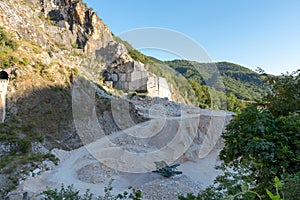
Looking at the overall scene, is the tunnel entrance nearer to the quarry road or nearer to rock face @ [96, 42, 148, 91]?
the quarry road

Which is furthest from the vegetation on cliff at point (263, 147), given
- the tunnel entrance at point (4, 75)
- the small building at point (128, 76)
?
the small building at point (128, 76)

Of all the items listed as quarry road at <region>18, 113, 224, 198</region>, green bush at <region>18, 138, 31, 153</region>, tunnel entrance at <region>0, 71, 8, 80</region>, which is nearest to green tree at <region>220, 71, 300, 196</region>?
quarry road at <region>18, 113, 224, 198</region>

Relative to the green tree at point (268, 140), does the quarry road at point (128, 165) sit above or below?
below

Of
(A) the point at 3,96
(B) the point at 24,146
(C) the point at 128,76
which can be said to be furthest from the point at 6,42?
(C) the point at 128,76

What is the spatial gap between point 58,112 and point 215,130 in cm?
1099

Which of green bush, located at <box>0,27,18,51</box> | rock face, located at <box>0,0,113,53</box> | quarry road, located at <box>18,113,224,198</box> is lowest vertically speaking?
quarry road, located at <box>18,113,224,198</box>

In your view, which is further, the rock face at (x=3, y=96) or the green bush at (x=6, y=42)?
the green bush at (x=6, y=42)

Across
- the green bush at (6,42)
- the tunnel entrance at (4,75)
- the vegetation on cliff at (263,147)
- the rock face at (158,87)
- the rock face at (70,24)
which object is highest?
the rock face at (70,24)

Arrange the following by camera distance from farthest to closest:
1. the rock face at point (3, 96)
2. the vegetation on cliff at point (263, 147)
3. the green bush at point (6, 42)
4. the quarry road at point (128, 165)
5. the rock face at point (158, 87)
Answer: the rock face at point (158, 87) < the green bush at point (6, 42) < the rock face at point (3, 96) < the quarry road at point (128, 165) < the vegetation on cliff at point (263, 147)

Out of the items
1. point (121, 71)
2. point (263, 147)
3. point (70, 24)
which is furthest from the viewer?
point (70, 24)

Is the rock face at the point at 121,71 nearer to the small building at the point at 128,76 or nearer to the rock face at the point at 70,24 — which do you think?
the small building at the point at 128,76

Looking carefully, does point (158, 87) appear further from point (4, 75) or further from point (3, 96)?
point (3, 96)

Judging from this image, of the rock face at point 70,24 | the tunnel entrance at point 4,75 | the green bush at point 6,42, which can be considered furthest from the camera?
the rock face at point 70,24

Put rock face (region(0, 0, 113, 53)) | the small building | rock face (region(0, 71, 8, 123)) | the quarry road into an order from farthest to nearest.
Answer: the small building
rock face (region(0, 0, 113, 53))
rock face (region(0, 71, 8, 123))
the quarry road
